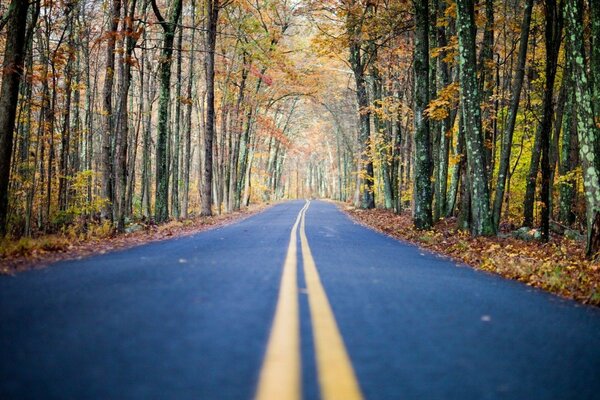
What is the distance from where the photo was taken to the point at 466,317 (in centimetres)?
398

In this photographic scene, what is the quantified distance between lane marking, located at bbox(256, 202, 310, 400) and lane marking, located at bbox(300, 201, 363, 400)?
5.2 inches

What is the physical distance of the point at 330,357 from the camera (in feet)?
8.69

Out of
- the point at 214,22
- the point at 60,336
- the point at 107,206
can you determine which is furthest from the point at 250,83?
the point at 60,336

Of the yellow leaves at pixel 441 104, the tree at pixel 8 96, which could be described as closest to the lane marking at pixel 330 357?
the tree at pixel 8 96

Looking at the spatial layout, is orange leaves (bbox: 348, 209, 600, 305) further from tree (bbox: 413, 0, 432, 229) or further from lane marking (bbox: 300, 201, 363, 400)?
lane marking (bbox: 300, 201, 363, 400)

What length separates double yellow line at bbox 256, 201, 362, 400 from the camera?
7.14ft

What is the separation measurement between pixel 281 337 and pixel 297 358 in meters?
0.40

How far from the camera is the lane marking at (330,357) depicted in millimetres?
2195

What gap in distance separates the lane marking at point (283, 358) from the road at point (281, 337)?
0.03ft

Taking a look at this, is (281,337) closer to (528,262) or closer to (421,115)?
(528,262)

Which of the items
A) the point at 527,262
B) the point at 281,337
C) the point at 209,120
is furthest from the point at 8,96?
the point at 209,120

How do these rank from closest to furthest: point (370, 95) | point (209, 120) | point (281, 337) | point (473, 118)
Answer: point (281, 337)
point (473, 118)
point (209, 120)
point (370, 95)

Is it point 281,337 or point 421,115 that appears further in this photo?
point 421,115

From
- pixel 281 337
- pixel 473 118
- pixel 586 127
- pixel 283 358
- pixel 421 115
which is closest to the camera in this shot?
pixel 283 358
